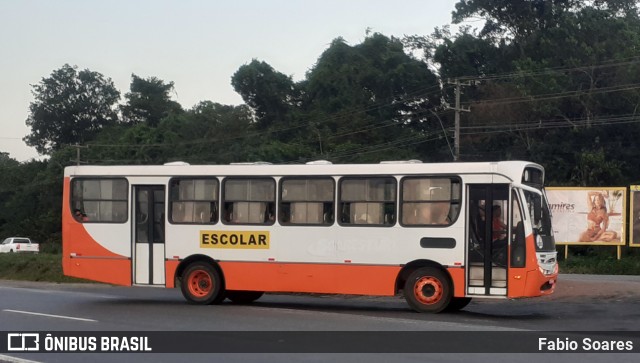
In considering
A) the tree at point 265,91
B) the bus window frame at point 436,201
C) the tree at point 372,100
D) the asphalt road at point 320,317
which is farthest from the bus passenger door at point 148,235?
the tree at point 265,91

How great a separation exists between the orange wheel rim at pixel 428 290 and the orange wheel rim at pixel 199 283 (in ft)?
15.0

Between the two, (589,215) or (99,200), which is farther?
(589,215)

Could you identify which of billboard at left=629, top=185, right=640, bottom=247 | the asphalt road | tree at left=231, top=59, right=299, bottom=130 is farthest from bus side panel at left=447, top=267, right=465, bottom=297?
tree at left=231, top=59, right=299, bottom=130

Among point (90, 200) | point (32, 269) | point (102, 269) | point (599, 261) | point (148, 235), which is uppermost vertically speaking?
point (90, 200)

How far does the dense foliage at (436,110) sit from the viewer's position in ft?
181

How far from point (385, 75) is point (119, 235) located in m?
47.4

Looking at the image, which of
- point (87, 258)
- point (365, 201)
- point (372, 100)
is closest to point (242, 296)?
point (87, 258)

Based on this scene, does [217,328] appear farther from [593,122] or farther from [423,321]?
[593,122]

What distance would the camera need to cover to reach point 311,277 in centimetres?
1852

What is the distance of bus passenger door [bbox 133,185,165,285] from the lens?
19688 mm

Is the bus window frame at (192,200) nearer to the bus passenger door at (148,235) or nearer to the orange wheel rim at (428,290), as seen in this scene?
A: the bus passenger door at (148,235)

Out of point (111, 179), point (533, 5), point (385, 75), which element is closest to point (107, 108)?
point (385, 75)

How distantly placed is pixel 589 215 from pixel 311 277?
1737 cm

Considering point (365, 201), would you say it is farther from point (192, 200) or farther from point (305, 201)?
point (192, 200)
